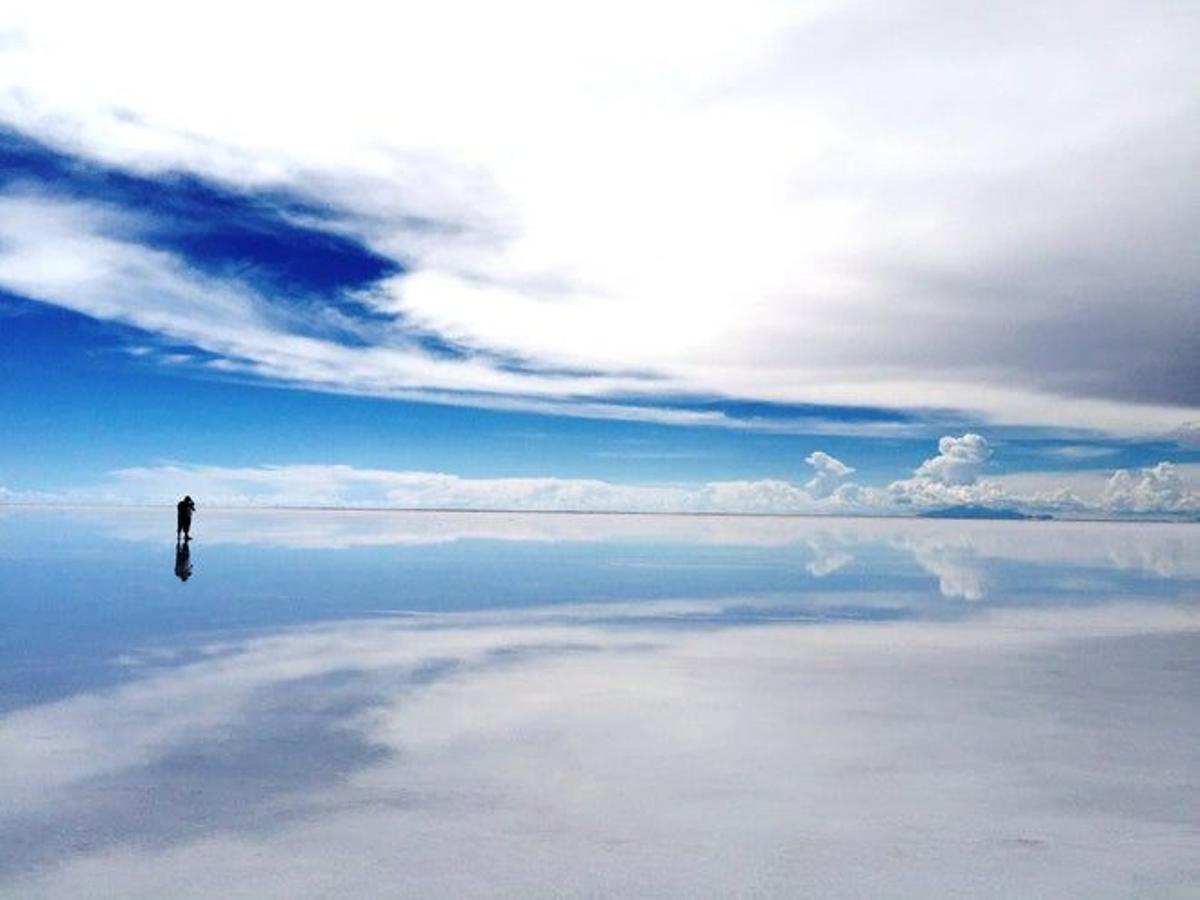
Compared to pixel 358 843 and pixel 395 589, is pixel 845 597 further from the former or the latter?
pixel 358 843

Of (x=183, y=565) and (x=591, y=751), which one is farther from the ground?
(x=591, y=751)

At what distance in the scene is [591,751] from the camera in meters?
10.4

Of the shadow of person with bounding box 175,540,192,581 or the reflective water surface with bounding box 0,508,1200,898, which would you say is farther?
the shadow of person with bounding box 175,540,192,581

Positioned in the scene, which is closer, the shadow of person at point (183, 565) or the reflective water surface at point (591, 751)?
the reflective water surface at point (591, 751)

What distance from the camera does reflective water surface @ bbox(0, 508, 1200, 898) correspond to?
23.4 ft

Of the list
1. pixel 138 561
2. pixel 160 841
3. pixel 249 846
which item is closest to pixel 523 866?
pixel 249 846

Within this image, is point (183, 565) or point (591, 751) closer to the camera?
point (591, 751)

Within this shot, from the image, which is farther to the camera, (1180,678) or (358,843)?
(1180,678)

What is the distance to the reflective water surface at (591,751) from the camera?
23.4ft

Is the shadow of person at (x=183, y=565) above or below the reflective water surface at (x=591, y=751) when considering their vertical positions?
below

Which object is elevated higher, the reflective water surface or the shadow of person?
the reflective water surface

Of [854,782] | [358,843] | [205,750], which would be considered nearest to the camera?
[358,843]

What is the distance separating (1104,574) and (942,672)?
27.1 meters

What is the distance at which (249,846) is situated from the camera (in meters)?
7.50
